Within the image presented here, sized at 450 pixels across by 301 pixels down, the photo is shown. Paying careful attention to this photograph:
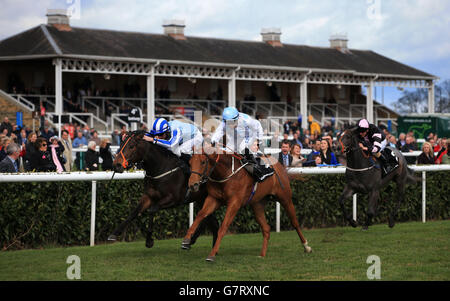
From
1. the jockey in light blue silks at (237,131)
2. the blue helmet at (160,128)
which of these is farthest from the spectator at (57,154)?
the jockey in light blue silks at (237,131)

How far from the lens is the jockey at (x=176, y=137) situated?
880 centimetres

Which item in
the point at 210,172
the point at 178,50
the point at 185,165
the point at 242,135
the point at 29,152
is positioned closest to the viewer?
the point at 210,172

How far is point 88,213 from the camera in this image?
9.37m

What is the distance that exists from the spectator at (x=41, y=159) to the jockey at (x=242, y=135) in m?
3.47

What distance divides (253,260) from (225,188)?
83 centimetres

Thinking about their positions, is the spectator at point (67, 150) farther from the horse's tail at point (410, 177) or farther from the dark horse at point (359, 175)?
the horse's tail at point (410, 177)

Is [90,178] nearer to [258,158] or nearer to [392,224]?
[258,158]

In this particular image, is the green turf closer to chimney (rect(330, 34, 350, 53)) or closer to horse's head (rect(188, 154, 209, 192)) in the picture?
horse's head (rect(188, 154, 209, 192))

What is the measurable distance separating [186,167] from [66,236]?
1810 millimetres

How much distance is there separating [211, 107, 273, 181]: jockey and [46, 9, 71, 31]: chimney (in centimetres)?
2446

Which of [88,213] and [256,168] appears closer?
[256,168]

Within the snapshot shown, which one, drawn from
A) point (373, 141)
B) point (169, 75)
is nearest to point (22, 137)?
point (373, 141)

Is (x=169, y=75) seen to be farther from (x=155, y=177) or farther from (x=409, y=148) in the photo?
(x=155, y=177)

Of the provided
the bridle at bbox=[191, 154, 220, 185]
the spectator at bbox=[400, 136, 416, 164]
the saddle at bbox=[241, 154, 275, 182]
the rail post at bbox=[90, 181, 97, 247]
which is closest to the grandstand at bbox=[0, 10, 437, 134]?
the spectator at bbox=[400, 136, 416, 164]
